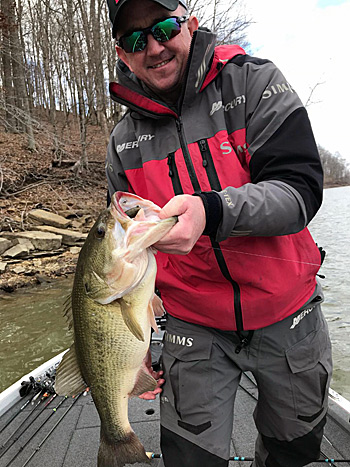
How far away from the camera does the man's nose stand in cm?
195

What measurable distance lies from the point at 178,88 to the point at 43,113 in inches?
1036

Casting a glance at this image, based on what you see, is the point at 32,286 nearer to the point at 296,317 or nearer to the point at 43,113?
the point at 296,317

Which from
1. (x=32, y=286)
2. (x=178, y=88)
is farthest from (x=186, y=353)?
(x=32, y=286)

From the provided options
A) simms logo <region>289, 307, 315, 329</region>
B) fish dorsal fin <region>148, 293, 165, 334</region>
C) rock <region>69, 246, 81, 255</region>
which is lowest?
rock <region>69, 246, 81, 255</region>

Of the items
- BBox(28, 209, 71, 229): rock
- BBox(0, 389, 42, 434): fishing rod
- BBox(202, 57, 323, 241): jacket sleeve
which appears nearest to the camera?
BBox(202, 57, 323, 241): jacket sleeve

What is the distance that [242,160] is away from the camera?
1.92 m

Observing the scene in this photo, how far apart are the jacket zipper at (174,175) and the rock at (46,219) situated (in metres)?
10.2

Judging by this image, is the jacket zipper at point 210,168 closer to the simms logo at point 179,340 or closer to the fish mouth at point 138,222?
the fish mouth at point 138,222

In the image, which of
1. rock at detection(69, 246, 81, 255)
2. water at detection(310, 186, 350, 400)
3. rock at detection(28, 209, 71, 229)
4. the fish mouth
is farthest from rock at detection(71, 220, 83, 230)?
the fish mouth

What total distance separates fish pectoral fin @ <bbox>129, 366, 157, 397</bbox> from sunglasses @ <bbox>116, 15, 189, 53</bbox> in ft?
5.54

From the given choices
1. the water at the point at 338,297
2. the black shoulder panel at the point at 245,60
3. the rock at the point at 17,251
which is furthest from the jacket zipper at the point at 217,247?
the rock at the point at 17,251

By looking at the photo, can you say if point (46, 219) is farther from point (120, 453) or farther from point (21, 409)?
point (120, 453)

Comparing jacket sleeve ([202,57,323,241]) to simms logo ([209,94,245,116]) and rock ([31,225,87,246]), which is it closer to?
simms logo ([209,94,245,116])

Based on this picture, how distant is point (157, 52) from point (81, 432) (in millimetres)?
2934
